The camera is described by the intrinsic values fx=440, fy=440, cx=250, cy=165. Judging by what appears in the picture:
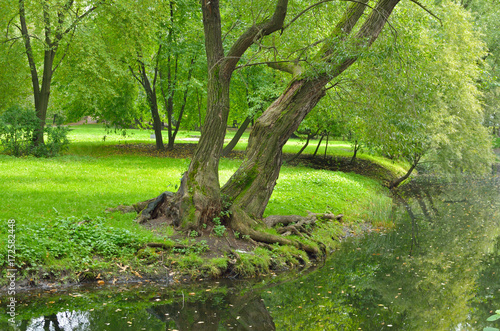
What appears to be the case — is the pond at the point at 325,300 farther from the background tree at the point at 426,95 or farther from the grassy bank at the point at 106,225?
the background tree at the point at 426,95

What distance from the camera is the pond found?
22.9 ft

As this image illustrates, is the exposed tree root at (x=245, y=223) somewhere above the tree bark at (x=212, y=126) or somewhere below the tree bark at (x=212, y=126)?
below

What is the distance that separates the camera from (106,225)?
10.0 meters

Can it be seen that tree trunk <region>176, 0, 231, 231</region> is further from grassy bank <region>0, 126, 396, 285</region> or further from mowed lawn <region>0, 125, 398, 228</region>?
mowed lawn <region>0, 125, 398, 228</region>

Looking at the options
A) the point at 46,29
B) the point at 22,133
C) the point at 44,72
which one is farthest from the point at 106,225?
the point at 44,72

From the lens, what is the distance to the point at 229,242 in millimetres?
10109

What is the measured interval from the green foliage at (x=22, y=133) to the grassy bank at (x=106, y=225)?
1.94 m

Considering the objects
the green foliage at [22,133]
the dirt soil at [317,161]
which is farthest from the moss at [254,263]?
the dirt soil at [317,161]

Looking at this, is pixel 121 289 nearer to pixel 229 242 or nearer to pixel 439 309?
pixel 229 242

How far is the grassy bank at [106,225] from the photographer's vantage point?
27.4 feet

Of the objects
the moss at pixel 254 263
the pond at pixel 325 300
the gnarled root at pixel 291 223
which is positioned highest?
the gnarled root at pixel 291 223

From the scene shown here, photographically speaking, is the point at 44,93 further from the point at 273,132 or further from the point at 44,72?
the point at 273,132

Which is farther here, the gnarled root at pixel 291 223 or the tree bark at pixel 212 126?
the gnarled root at pixel 291 223

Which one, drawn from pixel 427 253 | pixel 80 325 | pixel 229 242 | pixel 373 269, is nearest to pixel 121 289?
pixel 80 325
